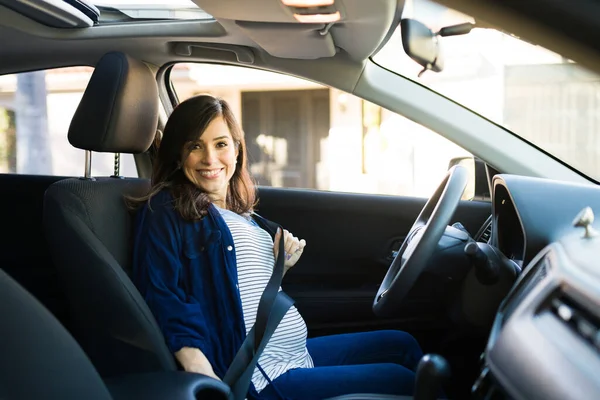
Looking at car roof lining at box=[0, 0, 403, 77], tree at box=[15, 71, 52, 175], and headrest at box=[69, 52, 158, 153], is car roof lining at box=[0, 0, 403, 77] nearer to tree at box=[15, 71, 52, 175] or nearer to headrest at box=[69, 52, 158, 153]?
headrest at box=[69, 52, 158, 153]

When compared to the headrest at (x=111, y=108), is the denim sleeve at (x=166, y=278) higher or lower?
lower

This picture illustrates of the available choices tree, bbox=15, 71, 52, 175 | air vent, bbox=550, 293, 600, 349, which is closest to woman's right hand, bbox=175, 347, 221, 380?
air vent, bbox=550, 293, 600, 349

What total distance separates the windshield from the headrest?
2.40 ft

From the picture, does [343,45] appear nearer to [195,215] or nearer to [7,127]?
[195,215]

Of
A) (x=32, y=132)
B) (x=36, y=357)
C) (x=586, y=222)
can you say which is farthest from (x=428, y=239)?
(x=32, y=132)

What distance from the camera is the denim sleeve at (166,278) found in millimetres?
1618

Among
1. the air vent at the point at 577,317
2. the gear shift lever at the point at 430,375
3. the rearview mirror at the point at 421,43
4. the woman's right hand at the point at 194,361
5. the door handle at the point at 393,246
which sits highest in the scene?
the rearview mirror at the point at 421,43

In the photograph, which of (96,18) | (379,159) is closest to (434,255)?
(96,18)

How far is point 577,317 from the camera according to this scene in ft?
3.34

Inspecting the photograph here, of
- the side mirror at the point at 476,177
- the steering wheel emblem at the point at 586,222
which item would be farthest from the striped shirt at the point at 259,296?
the steering wheel emblem at the point at 586,222

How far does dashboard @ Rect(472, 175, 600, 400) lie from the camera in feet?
3.08

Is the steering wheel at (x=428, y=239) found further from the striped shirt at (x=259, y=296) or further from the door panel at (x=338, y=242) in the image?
the door panel at (x=338, y=242)

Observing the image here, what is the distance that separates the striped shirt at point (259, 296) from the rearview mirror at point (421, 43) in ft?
2.20

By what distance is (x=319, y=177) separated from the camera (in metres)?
7.78
